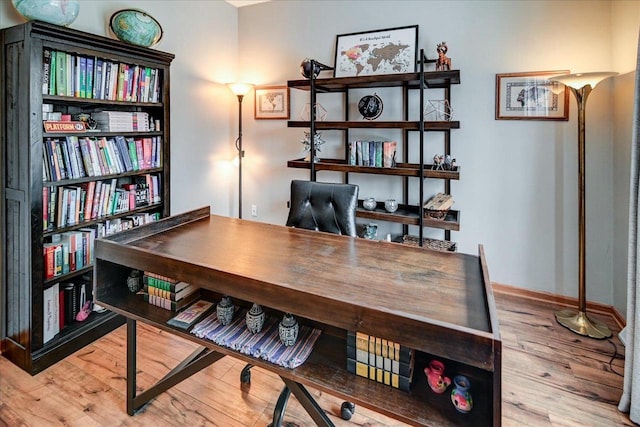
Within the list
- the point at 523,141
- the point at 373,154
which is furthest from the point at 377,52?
the point at 523,141

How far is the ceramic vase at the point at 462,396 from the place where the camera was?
1.05m

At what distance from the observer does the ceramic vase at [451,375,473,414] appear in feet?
3.44

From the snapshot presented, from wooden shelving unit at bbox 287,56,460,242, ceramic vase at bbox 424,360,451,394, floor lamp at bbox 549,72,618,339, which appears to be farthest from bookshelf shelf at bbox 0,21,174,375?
floor lamp at bbox 549,72,618,339

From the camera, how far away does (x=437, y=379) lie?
1.13m

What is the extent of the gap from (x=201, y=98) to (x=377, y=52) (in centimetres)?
179

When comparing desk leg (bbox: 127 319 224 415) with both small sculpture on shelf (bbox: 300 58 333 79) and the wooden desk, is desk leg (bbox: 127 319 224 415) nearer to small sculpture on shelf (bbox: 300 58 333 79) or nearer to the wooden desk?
the wooden desk

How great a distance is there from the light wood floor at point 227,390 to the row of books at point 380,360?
74 centimetres

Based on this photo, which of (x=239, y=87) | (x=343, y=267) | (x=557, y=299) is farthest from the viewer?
(x=239, y=87)

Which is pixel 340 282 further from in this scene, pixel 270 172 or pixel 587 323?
pixel 270 172

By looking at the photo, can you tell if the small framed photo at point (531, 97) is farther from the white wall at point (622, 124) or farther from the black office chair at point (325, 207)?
the black office chair at point (325, 207)

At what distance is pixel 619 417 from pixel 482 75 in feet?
8.06

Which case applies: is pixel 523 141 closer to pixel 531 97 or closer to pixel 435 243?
pixel 531 97

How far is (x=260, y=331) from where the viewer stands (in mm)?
1428

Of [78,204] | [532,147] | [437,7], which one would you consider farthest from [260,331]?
[437,7]
